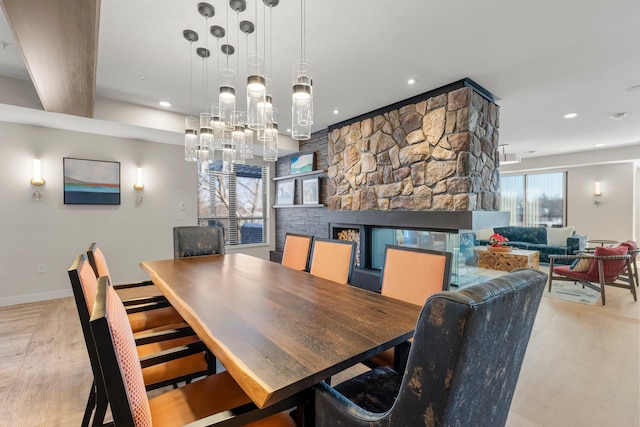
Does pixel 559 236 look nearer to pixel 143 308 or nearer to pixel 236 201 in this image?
pixel 236 201

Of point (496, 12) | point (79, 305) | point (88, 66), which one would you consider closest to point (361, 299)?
point (79, 305)

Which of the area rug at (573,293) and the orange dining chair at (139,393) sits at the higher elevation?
the orange dining chair at (139,393)

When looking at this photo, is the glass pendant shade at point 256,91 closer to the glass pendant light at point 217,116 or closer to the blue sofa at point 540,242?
the glass pendant light at point 217,116

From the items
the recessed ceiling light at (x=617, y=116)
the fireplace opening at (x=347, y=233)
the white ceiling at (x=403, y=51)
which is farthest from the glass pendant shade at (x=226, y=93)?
the recessed ceiling light at (x=617, y=116)

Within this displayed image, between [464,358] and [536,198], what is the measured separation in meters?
8.81

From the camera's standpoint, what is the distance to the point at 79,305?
1.09 metres

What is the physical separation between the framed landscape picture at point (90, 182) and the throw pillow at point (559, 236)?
8356 millimetres

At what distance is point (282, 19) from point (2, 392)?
3.21 meters

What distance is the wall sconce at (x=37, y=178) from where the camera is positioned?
12.3 feet

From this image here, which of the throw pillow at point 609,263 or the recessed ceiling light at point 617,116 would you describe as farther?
the recessed ceiling light at point 617,116

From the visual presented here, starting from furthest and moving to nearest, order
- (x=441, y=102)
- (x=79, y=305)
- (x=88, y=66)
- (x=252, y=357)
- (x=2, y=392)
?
(x=441, y=102) < (x=88, y=66) < (x=2, y=392) < (x=79, y=305) < (x=252, y=357)

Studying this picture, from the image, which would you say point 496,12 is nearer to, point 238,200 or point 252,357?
point 252,357

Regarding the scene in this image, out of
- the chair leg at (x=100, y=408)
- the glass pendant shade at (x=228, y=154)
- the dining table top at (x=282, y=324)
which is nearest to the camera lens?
the dining table top at (x=282, y=324)

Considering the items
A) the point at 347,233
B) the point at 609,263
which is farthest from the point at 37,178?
the point at 609,263
